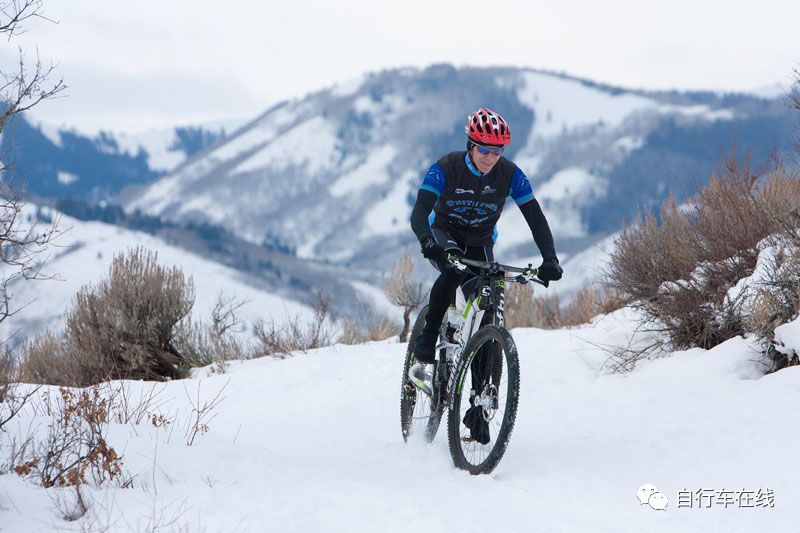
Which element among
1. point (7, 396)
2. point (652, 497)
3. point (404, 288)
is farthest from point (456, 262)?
point (404, 288)

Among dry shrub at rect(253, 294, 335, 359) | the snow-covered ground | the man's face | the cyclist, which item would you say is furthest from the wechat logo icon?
dry shrub at rect(253, 294, 335, 359)

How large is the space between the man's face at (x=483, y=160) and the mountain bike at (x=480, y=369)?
69cm

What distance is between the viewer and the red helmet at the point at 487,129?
5.11 m

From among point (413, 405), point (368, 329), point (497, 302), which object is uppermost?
point (368, 329)

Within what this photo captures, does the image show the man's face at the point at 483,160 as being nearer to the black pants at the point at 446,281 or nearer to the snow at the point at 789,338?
the black pants at the point at 446,281

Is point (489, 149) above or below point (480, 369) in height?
above

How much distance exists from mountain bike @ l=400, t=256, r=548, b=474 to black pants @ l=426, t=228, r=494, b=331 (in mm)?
77

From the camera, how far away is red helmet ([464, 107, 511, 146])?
5109 millimetres

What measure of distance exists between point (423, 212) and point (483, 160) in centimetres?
54

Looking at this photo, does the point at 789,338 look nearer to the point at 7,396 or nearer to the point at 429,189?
the point at 429,189

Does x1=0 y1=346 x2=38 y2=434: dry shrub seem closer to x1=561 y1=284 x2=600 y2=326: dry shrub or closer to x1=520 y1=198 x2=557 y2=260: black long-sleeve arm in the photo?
x1=520 y1=198 x2=557 y2=260: black long-sleeve arm

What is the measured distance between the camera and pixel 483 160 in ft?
17.2

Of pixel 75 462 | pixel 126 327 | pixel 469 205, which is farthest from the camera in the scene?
pixel 126 327

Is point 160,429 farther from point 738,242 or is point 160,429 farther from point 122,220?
point 122,220
